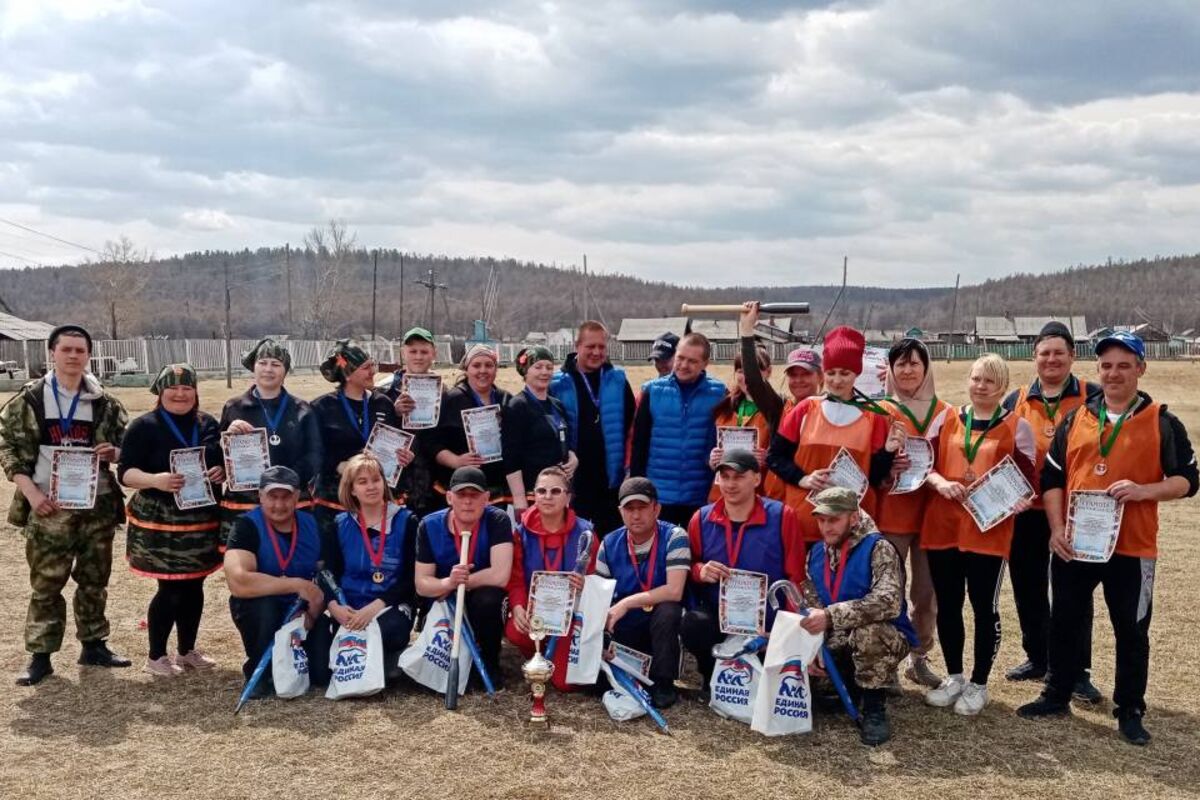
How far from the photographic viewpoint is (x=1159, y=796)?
4.30m

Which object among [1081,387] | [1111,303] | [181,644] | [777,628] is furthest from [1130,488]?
[1111,303]

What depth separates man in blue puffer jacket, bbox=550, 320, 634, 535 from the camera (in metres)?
6.64

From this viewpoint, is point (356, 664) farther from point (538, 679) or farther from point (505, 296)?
point (505, 296)

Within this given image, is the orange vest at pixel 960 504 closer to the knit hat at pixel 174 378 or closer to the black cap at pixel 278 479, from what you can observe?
the black cap at pixel 278 479

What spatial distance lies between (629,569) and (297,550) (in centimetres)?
193

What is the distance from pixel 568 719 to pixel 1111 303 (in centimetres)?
14792

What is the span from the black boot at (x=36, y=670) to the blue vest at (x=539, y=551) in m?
2.92

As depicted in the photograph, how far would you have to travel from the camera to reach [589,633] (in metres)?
5.45

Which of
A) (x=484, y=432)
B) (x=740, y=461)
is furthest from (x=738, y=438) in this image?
(x=484, y=432)

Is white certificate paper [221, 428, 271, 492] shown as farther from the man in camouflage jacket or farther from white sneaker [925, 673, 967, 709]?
white sneaker [925, 673, 967, 709]

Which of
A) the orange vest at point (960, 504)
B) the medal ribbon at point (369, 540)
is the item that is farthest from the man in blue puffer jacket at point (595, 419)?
the orange vest at point (960, 504)

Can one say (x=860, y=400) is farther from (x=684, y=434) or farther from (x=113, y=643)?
(x=113, y=643)

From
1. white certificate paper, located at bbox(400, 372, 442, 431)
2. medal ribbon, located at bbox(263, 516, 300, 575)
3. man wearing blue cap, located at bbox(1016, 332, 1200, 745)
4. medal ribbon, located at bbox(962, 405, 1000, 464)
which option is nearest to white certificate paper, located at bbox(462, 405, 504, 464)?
white certificate paper, located at bbox(400, 372, 442, 431)

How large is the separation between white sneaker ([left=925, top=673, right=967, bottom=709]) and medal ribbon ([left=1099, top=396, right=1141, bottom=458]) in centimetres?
146
